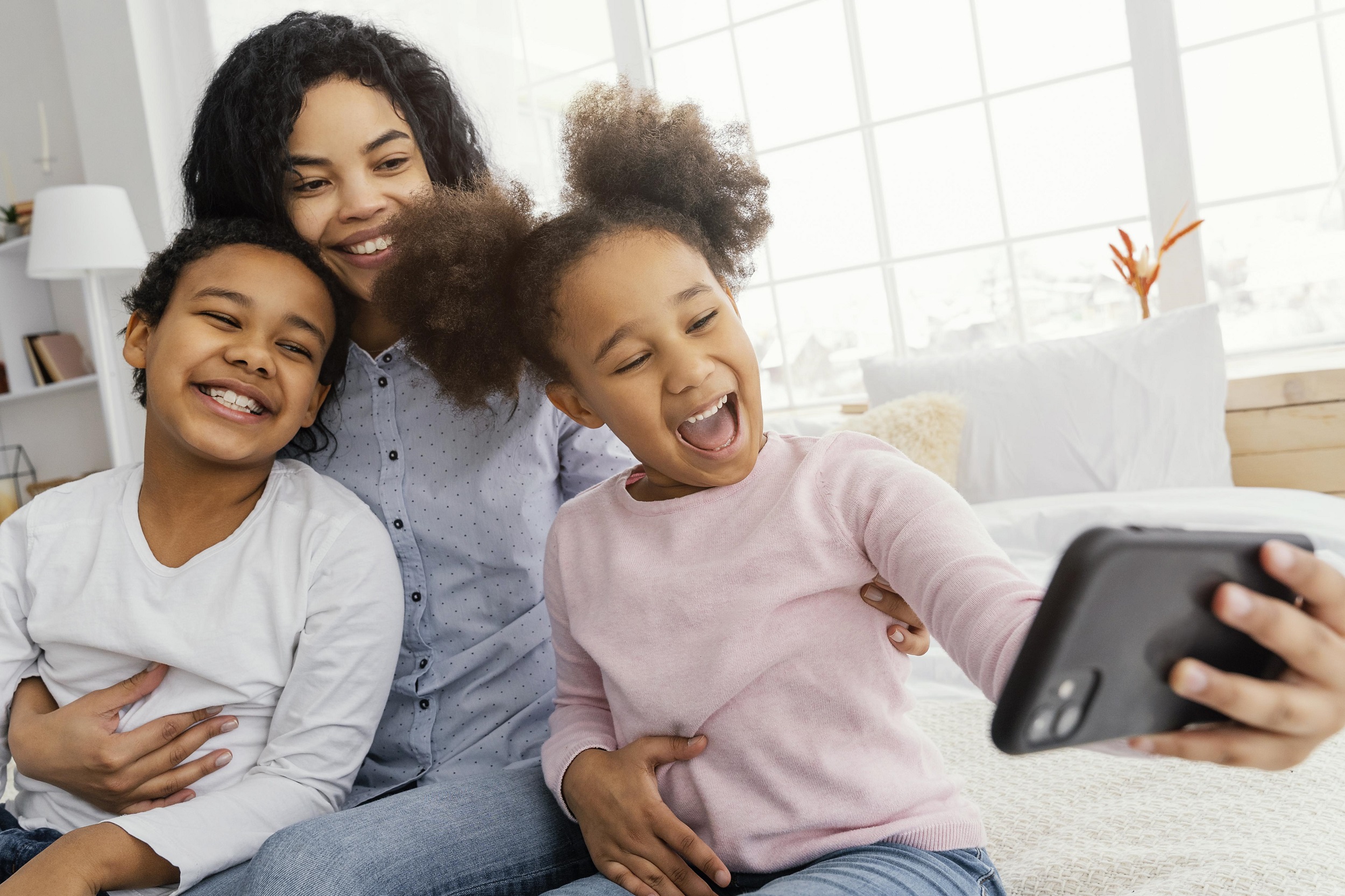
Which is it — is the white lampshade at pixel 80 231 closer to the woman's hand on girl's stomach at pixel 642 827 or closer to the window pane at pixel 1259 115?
the woman's hand on girl's stomach at pixel 642 827

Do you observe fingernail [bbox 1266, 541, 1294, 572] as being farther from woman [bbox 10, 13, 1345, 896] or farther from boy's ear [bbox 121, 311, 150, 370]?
boy's ear [bbox 121, 311, 150, 370]

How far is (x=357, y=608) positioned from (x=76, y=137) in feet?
12.1

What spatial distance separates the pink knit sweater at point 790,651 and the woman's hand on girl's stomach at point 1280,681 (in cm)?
23

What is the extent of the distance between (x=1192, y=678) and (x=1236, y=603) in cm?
4

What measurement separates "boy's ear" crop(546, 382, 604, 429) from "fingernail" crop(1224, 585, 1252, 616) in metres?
0.66

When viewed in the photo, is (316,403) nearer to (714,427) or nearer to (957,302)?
(714,427)

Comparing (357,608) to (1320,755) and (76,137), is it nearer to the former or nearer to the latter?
(1320,755)

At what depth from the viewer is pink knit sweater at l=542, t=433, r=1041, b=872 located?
2.70 ft

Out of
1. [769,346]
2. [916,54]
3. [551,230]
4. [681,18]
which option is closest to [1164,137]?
[916,54]

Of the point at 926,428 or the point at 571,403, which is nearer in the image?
the point at 571,403

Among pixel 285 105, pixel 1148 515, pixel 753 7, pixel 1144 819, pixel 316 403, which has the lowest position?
pixel 1144 819

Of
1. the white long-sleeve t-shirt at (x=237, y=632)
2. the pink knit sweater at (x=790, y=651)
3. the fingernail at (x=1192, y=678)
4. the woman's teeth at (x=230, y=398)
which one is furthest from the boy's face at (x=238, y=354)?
the fingernail at (x=1192, y=678)

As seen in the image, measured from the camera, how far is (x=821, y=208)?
341 cm

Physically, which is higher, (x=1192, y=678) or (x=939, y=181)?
(x=939, y=181)
